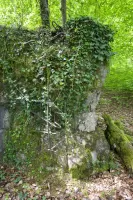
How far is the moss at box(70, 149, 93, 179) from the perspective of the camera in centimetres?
333

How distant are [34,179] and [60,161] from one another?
2.02 feet

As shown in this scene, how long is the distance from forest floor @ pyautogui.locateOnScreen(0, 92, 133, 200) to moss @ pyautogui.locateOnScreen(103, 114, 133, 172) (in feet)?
0.72

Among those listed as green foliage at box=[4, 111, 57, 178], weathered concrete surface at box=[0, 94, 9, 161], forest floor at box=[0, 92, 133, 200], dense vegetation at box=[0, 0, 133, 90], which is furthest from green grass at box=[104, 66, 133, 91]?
weathered concrete surface at box=[0, 94, 9, 161]

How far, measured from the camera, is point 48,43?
329 centimetres

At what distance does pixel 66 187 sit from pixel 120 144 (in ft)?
5.53

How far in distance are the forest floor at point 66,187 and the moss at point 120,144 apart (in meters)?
0.22

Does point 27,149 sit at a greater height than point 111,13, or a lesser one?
lesser

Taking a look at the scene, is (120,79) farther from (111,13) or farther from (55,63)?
(55,63)

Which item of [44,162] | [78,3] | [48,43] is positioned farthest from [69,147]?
[78,3]

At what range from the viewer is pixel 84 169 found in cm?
340

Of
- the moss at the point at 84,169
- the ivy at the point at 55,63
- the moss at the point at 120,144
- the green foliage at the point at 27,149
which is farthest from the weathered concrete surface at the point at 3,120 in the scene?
the moss at the point at 120,144

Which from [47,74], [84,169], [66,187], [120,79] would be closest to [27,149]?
[66,187]

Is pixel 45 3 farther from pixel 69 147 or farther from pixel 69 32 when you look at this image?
pixel 69 147

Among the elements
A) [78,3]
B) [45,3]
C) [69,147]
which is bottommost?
[69,147]
